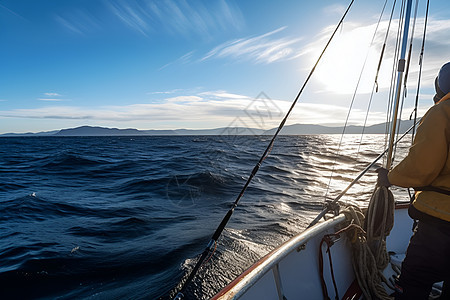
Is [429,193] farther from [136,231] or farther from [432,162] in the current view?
[136,231]

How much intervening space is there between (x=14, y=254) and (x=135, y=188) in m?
6.36

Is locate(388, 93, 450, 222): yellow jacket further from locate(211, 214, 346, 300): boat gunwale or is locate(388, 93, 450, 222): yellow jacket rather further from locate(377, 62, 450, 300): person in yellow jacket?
locate(211, 214, 346, 300): boat gunwale

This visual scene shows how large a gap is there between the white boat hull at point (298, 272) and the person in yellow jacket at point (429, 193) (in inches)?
30.9

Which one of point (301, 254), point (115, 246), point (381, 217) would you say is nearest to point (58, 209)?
point (115, 246)

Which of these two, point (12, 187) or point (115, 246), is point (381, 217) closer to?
point (115, 246)

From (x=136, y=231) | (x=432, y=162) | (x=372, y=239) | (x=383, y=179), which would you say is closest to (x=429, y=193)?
(x=432, y=162)

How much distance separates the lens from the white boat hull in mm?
1775

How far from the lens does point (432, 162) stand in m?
1.61

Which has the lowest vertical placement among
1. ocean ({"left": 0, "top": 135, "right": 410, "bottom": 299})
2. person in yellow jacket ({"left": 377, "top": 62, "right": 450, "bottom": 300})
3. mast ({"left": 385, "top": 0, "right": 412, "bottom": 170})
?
ocean ({"left": 0, "top": 135, "right": 410, "bottom": 299})

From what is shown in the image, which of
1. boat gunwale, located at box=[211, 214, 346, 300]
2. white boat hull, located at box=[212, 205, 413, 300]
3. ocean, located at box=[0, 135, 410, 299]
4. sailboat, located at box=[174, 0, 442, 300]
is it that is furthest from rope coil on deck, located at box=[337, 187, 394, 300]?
ocean, located at box=[0, 135, 410, 299]

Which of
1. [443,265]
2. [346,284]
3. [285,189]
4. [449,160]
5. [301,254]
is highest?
[449,160]

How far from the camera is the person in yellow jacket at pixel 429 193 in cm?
160

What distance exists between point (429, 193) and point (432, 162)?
0.28 m

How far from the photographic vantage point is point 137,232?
6.16 meters
